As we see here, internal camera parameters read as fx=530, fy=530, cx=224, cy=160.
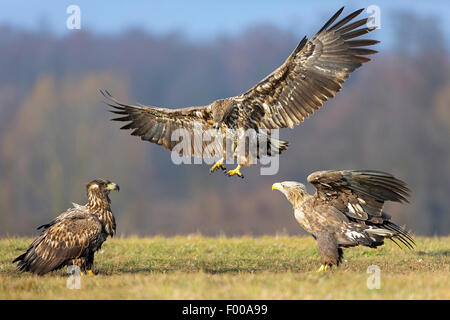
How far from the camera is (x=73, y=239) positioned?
831 cm

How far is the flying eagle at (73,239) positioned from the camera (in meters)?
8.29

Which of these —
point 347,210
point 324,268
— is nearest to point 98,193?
point 324,268

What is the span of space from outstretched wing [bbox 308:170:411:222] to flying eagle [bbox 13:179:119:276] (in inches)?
137

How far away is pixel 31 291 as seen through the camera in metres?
6.69

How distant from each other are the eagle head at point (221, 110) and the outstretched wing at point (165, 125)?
721 millimetres

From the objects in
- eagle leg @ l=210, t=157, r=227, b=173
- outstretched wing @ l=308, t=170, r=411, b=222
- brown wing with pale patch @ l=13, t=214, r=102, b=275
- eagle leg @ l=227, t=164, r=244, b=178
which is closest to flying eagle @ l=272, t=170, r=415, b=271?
outstretched wing @ l=308, t=170, r=411, b=222

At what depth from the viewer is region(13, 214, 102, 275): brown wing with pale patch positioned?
828 centimetres

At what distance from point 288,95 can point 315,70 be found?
71 centimetres

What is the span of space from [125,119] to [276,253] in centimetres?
440

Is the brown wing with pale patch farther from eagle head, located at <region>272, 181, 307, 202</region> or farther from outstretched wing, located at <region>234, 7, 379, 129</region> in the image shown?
outstretched wing, located at <region>234, 7, 379, 129</region>

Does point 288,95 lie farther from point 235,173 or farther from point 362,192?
point 362,192

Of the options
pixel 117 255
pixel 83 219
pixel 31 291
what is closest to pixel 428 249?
pixel 117 255

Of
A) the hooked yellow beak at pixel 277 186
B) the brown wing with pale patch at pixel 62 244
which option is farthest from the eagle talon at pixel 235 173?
the brown wing with pale patch at pixel 62 244
